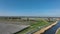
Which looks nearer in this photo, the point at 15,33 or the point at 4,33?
the point at 4,33

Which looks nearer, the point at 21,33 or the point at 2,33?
the point at 2,33

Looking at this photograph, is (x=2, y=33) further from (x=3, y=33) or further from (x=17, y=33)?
(x=17, y=33)

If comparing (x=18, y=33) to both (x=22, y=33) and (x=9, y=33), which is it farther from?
(x=9, y=33)

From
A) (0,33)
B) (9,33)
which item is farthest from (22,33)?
(0,33)

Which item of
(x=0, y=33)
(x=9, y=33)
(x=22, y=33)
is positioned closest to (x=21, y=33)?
(x=22, y=33)

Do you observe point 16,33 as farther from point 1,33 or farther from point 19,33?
point 1,33

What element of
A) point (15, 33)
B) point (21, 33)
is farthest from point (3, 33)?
point (21, 33)

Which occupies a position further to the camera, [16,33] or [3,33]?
[16,33]
